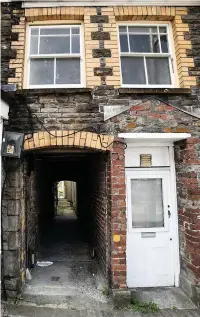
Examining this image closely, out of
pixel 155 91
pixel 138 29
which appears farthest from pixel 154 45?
pixel 155 91

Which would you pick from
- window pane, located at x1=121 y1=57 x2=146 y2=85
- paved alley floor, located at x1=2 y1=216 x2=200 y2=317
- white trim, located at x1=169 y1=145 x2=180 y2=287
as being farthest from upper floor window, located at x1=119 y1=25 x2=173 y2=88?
paved alley floor, located at x1=2 y1=216 x2=200 y2=317

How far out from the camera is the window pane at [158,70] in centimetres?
509

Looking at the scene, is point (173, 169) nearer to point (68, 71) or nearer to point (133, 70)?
point (133, 70)

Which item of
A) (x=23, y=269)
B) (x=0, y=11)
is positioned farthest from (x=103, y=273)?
(x=0, y=11)

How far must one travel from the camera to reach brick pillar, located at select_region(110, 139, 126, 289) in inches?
169

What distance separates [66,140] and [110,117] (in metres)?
0.89

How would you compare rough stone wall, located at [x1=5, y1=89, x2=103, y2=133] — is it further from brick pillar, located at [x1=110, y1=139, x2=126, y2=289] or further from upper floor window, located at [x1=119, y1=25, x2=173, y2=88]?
upper floor window, located at [x1=119, y1=25, x2=173, y2=88]

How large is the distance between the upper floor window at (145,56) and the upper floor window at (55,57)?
912 mm

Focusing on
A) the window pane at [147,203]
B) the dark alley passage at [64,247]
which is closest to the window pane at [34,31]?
the window pane at [147,203]

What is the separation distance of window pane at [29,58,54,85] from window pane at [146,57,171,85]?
6.37 feet

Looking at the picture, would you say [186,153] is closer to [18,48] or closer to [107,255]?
[107,255]

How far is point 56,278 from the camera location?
5.14 meters

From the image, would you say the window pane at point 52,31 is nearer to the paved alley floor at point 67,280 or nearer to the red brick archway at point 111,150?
the red brick archway at point 111,150

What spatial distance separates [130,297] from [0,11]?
580cm
